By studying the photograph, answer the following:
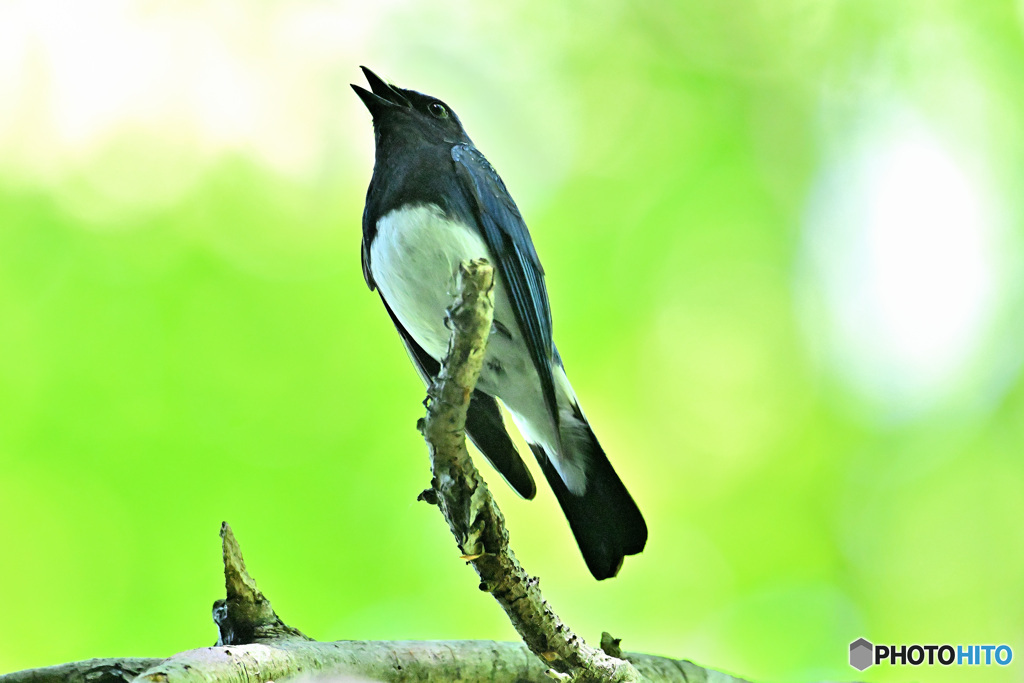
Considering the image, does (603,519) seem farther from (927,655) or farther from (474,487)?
(927,655)

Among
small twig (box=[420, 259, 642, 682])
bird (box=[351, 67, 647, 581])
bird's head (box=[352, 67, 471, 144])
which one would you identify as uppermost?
bird's head (box=[352, 67, 471, 144])

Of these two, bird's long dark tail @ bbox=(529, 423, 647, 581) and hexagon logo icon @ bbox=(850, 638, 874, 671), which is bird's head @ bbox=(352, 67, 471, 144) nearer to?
bird's long dark tail @ bbox=(529, 423, 647, 581)

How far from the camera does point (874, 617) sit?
4.15 metres

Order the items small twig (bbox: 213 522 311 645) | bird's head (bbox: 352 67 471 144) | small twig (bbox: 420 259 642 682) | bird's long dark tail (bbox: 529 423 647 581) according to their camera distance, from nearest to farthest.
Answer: small twig (bbox: 420 259 642 682)
small twig (bbox: 213 522 311 645)
bird's long dark tail (bbox: 529 423 647 581)
bird's head (bbox: 352 67 471 144)

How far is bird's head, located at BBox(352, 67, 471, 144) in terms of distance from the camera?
10.3ft

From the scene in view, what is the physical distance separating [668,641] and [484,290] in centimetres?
271

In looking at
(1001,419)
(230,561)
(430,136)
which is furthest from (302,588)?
(1001,419)

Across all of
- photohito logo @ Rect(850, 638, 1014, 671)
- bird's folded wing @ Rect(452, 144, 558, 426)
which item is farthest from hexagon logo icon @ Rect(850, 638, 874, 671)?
bird's folded wing @ Rect(452, 144, 558, 426)

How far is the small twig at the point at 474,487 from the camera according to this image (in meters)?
2.00

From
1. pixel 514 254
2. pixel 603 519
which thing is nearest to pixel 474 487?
pixel 603 519

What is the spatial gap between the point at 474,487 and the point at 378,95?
5.94 feet

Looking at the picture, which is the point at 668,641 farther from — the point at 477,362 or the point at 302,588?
the point at 477,362

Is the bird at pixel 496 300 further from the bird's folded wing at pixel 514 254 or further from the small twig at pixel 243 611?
the small twig at pixel 243 611

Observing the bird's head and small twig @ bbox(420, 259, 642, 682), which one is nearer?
small twig @ bbox(420, 259, 642, 682)
